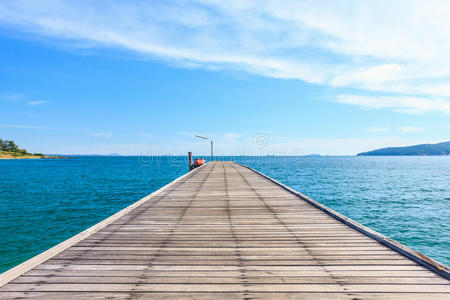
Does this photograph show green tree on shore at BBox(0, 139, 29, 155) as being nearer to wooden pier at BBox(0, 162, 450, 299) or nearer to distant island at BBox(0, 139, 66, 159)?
distant island at BBox(0, 139, 66, 159)

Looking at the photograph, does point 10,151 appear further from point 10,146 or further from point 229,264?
point 229,264

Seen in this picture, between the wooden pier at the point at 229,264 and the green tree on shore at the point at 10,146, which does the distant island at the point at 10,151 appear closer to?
the green tree on shore at the point at 10,146

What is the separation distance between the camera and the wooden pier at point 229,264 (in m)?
3.02

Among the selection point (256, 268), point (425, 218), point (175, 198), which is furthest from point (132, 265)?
point (425, 218)

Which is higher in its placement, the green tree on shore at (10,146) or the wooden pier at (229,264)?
the green tree on shore at (10,146)

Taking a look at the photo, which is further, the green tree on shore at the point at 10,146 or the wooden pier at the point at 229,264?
the green tree on shore at the point at 10,146

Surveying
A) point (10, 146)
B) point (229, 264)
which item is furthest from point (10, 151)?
point (229, 264)

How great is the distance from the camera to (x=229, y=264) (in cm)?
371

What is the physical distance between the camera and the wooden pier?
9.90 ft

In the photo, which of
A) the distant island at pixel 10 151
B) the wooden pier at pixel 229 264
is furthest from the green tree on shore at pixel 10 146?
the wooden pier at pixel 229 264

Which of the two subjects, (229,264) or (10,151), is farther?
(10,151)

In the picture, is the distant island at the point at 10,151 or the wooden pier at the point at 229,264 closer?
the wooden pier at the point at 229,264

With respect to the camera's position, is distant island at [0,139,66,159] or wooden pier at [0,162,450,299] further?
distant island at [0,139,66,159]

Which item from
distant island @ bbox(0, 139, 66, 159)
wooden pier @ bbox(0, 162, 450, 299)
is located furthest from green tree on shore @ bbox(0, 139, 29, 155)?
wooden pier @ bbox(0, 162, 450, 299)
